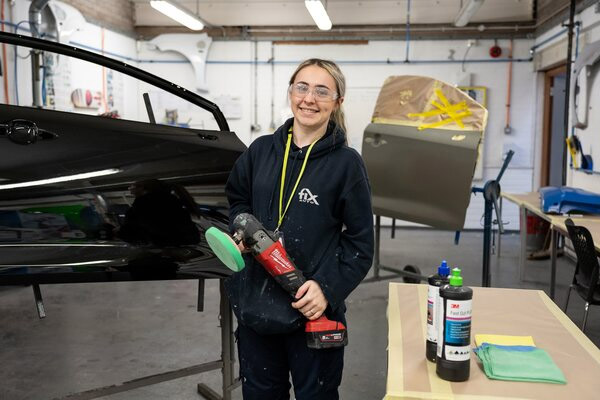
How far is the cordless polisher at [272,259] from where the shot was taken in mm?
1442

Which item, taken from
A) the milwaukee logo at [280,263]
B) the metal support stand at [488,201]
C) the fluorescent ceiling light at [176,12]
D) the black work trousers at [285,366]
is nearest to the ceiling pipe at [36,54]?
the fluorescent ceiling light at [176,12]

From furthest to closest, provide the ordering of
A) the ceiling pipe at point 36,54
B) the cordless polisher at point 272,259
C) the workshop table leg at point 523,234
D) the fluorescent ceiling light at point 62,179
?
the ceiling pipe at point 36,54 < the workshop table leg at point 523,234 < the fluorescent ceiling light at point 62,179 < the cordless polisher at point 272,259

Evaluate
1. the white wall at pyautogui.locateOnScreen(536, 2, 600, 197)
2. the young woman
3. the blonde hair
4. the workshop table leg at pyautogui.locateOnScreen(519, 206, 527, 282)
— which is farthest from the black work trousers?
the white wall at pyautogui.locateOnScreen(536, 2, 600, 197)

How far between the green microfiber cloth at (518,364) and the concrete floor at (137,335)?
4.90ft

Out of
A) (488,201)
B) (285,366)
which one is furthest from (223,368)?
(488,201)

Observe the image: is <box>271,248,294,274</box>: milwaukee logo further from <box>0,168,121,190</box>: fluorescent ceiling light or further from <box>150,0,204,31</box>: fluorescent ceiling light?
<box>150,0,204,31</box>: fluorescent ceiling light

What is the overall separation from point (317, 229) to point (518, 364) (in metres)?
0.62

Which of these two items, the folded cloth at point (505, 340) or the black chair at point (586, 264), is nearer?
the folded cloth at point (505, 340)

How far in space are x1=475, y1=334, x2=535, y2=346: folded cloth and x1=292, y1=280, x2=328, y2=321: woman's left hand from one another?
454 millimetres

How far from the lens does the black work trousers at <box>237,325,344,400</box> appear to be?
1579mm

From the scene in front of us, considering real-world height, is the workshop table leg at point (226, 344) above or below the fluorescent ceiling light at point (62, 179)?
below

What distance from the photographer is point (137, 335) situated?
12.0 feet

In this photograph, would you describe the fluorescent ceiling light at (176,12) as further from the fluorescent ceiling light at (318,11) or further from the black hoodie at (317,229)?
the black hoodie at (317,229)

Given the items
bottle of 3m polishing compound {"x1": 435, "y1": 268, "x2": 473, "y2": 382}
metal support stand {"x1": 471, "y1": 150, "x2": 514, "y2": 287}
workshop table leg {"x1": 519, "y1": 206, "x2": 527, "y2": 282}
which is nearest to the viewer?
bottle of 3m polishing compound {"x1": 435, "y1": 268, "x2": 473, "y2": 382}
